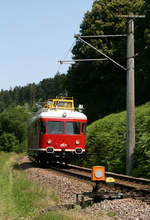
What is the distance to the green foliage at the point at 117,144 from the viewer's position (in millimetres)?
15477

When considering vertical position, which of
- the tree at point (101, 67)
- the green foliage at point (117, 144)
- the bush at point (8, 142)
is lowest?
the bush at point (8, 142)

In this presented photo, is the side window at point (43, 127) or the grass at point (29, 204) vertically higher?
the side window at point (43, 127)

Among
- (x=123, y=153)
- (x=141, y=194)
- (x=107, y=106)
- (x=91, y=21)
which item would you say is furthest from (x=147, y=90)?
(x=141, y=194)

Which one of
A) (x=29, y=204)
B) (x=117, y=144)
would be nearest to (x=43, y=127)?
(x=117, y=144)

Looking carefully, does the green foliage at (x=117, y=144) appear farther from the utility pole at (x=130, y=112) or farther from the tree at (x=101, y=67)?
the tree at (x=101, y=67)

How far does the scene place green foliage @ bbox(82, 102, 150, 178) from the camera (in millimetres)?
15477

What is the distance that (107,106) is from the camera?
150 ft

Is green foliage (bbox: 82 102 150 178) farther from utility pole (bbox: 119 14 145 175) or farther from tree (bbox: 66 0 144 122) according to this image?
tree (bbox: 66 0 144 122)

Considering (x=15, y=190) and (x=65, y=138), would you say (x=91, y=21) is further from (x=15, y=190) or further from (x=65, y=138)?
(x=15, y=190)

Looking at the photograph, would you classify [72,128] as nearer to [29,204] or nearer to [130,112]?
[130,112]

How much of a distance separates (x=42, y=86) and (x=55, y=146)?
562ft

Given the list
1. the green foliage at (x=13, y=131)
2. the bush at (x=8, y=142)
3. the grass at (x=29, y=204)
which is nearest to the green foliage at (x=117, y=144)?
the grass at (x=29, y=204)

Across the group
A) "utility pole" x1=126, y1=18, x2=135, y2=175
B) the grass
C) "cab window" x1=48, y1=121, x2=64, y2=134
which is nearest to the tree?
"cab window" x1=48, y1=121, x2=64, y2=134

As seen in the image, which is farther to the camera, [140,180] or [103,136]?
[103,136]
